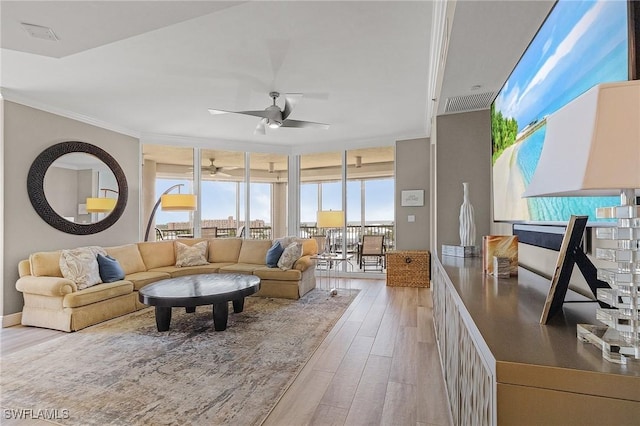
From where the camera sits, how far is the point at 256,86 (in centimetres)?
367

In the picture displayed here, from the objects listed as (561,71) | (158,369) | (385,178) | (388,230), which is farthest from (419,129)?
(158,369)

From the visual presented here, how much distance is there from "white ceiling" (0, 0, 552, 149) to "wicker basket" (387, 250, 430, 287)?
2.41 metres

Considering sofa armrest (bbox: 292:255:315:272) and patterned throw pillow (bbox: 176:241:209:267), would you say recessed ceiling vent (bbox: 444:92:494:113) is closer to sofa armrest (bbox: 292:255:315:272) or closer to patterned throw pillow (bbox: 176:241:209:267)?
sofa armrest (bbox: 292:255:315:272)

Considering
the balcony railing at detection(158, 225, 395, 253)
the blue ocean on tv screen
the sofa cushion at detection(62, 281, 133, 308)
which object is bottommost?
the sofa cushion at detection(62, 281, 133, 308)

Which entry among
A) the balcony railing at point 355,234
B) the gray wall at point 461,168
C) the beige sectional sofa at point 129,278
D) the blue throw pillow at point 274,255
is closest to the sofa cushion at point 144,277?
the beige sectional sofa at point 129,278

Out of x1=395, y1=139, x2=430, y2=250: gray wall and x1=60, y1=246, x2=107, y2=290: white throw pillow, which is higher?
x1=395, y1=139, x2=430, y2=250: gray wall

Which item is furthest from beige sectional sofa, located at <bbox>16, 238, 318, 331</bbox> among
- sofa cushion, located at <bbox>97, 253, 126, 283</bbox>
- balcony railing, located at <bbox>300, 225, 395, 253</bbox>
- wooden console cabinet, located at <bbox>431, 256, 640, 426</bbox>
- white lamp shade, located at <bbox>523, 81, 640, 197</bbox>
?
white lamp shade, located at <bbox>523, 81, 640, 197</bbox>

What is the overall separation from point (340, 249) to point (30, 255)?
5131mm

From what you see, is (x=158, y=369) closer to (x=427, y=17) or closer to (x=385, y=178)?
(x=427, y=17)

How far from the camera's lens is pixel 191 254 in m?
5.35

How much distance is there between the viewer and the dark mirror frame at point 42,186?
4.15 m

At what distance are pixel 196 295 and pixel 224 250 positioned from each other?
2459 mm

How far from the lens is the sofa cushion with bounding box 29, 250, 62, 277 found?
377cm

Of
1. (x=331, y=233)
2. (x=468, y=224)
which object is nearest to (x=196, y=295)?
(x=468, y=224)
